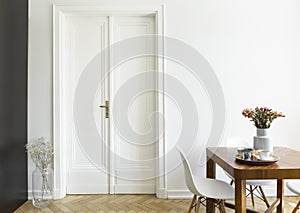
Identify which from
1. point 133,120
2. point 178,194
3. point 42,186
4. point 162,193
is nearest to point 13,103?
point 42,186

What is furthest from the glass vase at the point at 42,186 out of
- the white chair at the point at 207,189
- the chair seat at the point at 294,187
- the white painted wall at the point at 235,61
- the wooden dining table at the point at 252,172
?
the chair seat at the point at 294,187

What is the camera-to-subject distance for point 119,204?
3139mm

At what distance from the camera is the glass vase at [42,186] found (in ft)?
10.3

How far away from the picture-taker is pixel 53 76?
3318 millimetres

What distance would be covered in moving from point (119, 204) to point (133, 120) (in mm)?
1012

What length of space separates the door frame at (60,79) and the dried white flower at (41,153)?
17 centimetres

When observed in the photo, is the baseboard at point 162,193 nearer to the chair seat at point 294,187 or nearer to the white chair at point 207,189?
the white chair at point 207,189

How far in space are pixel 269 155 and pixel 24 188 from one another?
267cm

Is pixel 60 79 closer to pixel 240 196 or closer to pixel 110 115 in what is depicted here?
pixel 110 115

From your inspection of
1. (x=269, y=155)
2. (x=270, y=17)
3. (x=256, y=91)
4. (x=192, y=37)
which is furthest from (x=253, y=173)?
(x=270, y=17)

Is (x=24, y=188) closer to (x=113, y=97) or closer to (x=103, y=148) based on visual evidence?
(x=103, y=148)

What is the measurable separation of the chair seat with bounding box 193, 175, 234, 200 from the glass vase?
172 centimetres

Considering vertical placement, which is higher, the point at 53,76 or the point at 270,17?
the point at 270,17

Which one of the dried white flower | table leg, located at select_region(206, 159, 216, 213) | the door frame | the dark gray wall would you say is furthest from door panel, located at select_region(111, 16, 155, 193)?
the dark gray wall
